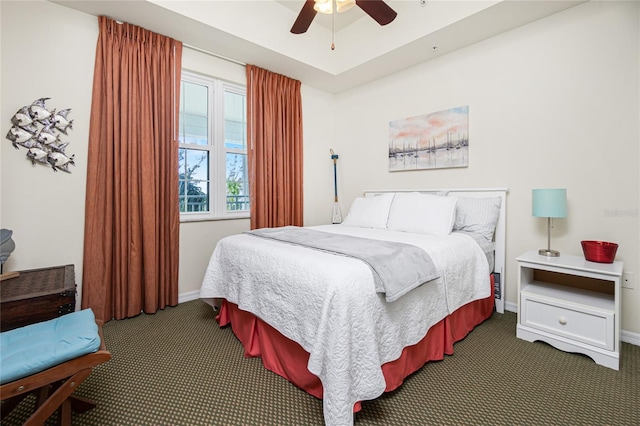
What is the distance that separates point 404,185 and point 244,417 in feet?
9.28

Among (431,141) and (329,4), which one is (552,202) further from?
(329,4)

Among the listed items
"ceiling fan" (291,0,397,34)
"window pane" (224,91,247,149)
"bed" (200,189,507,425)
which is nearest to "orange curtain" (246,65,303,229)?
"window pane" (224,91,247,149)

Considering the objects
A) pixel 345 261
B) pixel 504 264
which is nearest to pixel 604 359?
pixel 504 264

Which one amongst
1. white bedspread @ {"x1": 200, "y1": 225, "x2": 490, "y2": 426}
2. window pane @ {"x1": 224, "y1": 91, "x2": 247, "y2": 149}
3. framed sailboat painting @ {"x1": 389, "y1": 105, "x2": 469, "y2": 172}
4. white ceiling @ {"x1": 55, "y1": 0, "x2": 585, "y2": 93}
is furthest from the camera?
window pane @ {"x1": 224, "y1": 91, "x2": 247, "y2": 149}

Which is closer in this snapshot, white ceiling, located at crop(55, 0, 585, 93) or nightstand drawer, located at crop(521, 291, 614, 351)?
nightstand drawer, located at crop(521, 291, 614, 351)

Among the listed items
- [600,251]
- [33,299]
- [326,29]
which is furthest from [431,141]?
[33,299]

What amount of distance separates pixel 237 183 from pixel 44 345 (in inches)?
96.6

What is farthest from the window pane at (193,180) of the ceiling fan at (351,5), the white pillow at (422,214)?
the white pillow at (422,214)

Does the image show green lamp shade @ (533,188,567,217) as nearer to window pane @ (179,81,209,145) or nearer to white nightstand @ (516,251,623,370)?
white nightstand @ (516,251,623,370)

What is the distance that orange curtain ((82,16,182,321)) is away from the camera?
7.98ft

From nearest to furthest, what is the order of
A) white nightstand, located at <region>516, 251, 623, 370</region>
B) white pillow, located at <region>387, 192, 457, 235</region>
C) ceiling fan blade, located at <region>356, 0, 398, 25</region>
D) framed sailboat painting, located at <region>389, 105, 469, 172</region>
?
1. white nightstand, located at <region>516, 251, 623, 370</region>
2. ceiling fan blade, located at <region>356, 0, 398, 25</region>
3. white pillow, located at <region>387, 192, 457, 235</region>
4. framed sailboat painting, located at <region>389, 105, 469, 172</region>

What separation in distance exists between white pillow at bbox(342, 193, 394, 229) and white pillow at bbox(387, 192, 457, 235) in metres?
0.07

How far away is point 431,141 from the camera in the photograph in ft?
10.5

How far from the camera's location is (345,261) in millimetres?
1546
